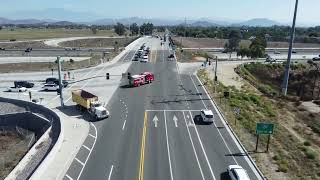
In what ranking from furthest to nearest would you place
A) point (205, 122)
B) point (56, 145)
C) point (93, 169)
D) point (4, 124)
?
point (4, 124)
point (205, 122)
point (56, 145)
point (93, 169)

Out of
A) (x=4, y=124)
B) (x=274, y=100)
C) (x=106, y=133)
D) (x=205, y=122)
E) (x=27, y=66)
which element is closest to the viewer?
(x=106, y=133)

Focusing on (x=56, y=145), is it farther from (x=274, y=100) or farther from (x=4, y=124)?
(x=274, y=100)

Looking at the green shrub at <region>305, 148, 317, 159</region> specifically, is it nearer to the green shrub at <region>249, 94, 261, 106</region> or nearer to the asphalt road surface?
the asphalt road surface

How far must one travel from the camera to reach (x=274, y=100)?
230 feet

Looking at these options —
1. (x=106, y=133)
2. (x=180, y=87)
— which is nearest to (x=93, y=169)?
(x=106, y=133)

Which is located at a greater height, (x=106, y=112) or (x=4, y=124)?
(x=106, y=112)

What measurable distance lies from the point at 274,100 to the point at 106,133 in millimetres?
38803

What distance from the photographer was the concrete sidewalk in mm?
34375

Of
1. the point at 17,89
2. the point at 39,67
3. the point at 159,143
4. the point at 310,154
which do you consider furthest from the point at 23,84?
the point at 310,154

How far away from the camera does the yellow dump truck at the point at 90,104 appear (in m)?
51.3

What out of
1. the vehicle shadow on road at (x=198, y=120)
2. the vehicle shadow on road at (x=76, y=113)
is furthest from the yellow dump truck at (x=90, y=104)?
the vehicle shadow on road at (x=198, y=120)

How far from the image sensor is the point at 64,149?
133ft

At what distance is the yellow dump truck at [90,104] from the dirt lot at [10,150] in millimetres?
10168

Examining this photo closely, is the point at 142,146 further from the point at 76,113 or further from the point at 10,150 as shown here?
the point at 10,150
